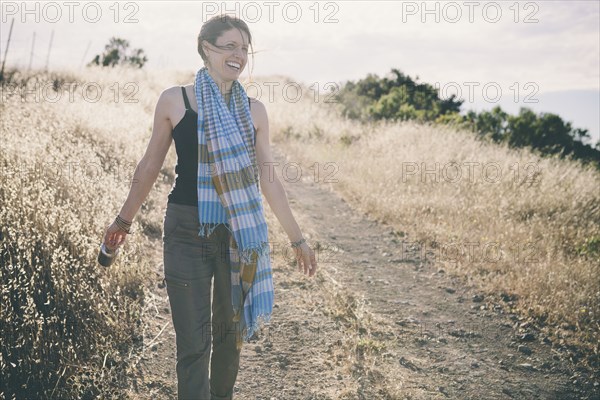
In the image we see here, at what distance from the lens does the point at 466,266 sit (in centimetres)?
558

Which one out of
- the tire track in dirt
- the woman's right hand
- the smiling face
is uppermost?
the smiling face

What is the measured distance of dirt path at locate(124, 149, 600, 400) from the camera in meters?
3.30

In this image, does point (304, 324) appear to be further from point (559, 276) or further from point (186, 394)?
point (559, 276)

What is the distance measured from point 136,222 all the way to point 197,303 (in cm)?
337

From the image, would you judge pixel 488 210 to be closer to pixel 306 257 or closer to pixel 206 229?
pixel 306 257

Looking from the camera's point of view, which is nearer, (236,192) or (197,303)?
(197,303)

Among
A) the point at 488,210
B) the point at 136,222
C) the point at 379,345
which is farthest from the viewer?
the point at 488,210

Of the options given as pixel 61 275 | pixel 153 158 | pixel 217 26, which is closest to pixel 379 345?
pixel 153 158

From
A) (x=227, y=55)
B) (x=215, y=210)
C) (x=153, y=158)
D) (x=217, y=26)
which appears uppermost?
(x=217, y=26)

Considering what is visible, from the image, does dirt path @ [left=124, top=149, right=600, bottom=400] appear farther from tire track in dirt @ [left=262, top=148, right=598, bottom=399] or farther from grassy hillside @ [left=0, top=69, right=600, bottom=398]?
grassy hillside @ [left=0, top=69, right=600, bottom=398]

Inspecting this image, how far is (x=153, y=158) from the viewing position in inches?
86.4

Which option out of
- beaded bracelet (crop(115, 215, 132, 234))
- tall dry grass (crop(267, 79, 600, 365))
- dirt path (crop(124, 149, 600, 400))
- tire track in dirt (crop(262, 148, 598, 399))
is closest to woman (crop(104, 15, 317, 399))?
beaded bracelet (crop(115, 215, 132, 234))

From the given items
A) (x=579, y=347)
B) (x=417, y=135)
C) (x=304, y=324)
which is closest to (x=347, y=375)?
(x=304, y=324)

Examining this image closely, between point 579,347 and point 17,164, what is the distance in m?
5.82
